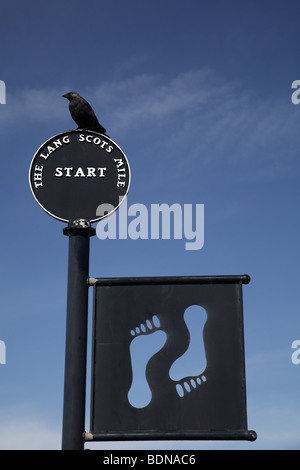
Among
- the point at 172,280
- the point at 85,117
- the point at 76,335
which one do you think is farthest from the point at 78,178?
the point at 76,335

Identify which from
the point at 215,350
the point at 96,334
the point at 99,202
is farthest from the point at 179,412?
the point at 99,202

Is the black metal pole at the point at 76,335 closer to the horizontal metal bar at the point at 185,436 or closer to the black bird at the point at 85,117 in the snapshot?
the horizontal metal bar at the point at 185,436

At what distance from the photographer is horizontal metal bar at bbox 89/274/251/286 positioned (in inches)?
186

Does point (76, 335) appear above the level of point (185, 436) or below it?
above

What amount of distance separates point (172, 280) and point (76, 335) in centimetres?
87

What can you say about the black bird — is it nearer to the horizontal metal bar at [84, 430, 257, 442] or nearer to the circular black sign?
the circular black sign

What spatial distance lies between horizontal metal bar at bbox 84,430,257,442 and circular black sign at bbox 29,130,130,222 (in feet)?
5.83

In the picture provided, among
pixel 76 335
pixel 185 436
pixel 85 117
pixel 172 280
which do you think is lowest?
pixel 185 436

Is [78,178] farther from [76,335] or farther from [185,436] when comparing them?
[185,436]

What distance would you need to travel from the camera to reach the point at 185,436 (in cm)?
439
